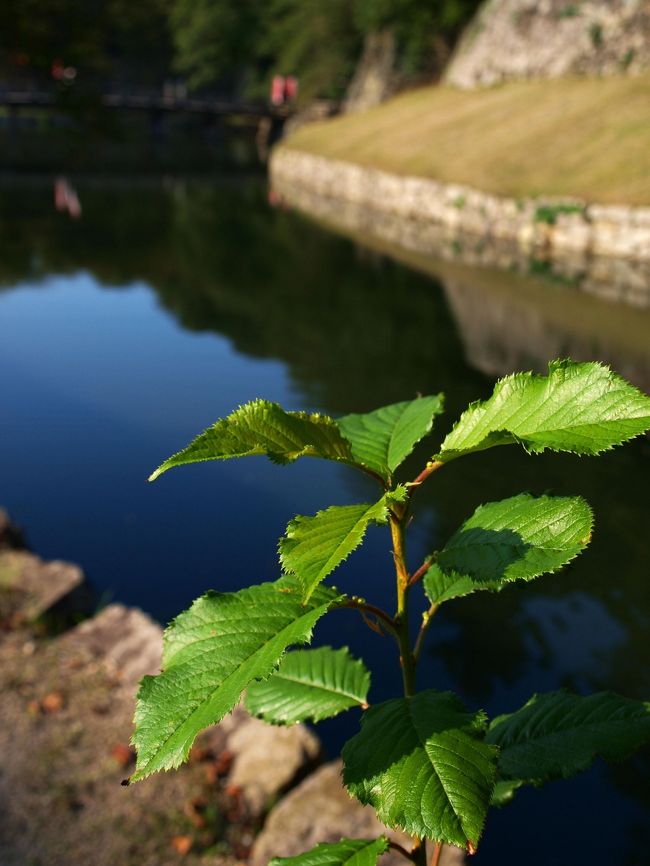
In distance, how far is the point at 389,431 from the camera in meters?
1.46

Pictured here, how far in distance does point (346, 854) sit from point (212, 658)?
394 mm

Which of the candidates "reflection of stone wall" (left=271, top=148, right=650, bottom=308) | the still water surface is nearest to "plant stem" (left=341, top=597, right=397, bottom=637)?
the still water surface

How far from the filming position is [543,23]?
32.2m

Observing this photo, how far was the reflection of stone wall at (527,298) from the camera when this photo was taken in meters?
12.0

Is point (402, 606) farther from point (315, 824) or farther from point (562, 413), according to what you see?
point (315, 824)

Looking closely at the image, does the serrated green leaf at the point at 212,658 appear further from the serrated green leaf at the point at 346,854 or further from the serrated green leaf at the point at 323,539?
the serrated green leaf at the point at 346,854

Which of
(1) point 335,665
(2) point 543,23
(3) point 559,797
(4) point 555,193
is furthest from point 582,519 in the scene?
(2) point 543,23

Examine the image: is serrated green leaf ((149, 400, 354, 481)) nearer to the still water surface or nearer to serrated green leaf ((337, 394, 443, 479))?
serrated green leaf ((337, 394, 443, 479))

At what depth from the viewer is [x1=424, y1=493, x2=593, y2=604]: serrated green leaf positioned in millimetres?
1149

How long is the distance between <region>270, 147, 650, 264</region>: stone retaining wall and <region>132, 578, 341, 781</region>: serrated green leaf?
18.0 meters

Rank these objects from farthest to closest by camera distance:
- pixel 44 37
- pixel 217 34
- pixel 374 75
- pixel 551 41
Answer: pixel 217 34
pixel 374 75
pixel 551 41
pixel 44 37

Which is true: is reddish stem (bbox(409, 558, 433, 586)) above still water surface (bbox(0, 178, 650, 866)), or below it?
above

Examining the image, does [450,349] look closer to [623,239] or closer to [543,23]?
[623,239]

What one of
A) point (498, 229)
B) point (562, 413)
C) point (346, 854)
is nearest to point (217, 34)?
point (498, 229)
